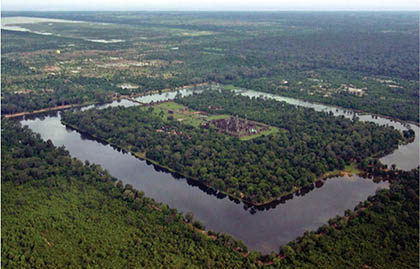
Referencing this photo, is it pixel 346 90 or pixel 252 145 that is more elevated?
pixel 346 90

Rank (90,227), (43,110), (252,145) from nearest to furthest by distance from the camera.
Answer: (90,227) → (252,145) → (43,110)

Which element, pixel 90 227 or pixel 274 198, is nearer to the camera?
pixel 90 227

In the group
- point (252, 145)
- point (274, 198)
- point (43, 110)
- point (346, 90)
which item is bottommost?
point (274, 198)

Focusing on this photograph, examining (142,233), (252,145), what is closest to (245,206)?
(142,233)

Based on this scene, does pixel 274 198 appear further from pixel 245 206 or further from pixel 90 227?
pixel 90 227

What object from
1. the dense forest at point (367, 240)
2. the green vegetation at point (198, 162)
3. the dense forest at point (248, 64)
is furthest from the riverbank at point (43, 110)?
the dense forest at point (367, 240)

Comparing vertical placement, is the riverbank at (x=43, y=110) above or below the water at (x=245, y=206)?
above

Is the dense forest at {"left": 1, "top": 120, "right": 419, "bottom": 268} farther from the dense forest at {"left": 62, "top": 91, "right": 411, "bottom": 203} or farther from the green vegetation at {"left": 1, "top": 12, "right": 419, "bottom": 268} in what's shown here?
the dense forest at {"left": 62, "top": 91, "right": 411, "bottom": 203}

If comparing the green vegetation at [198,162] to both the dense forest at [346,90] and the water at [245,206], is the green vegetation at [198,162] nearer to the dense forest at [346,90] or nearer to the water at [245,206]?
the dense forest at [346,90]
